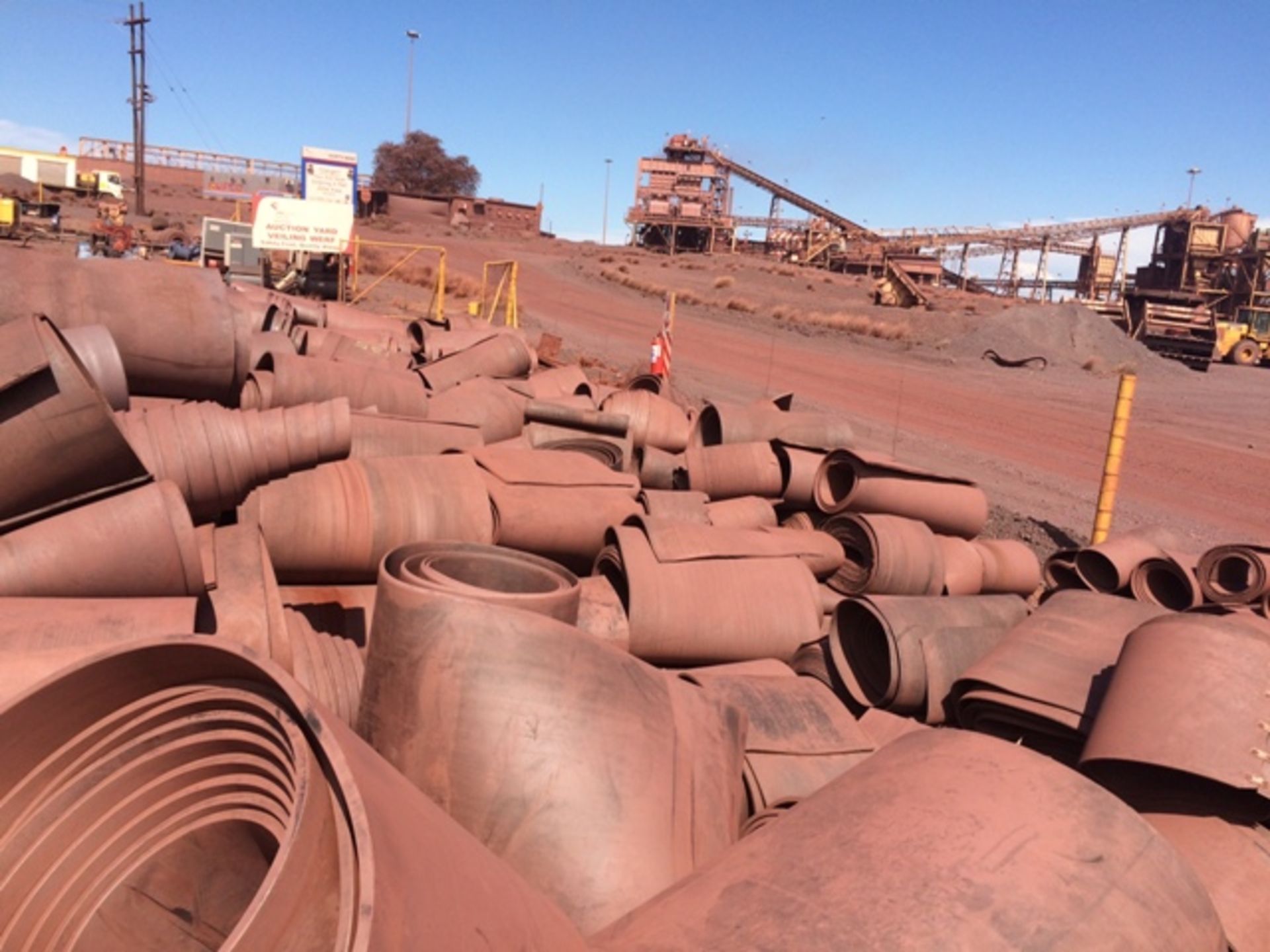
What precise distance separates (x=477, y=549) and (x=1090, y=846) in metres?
2.34

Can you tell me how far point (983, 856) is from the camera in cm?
204

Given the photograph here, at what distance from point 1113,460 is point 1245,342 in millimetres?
31718

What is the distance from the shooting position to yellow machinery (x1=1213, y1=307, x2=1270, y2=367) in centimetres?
3266

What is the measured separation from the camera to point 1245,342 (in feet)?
107

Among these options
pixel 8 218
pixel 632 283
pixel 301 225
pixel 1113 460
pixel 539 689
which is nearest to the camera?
pixel 539 689

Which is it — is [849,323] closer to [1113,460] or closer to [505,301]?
[505,301]

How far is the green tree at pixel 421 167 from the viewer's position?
267ft

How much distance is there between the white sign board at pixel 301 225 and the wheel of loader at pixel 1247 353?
30.6 m

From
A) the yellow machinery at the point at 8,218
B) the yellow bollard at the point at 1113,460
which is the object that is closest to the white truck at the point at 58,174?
the yellow machinery at the point at 8,218

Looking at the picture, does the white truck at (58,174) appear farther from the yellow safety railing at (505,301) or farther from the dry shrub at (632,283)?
the yellow safety railing at (505,301)

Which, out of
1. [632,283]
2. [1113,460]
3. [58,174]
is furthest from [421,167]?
[1113,460]

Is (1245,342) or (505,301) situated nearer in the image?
(505,301)

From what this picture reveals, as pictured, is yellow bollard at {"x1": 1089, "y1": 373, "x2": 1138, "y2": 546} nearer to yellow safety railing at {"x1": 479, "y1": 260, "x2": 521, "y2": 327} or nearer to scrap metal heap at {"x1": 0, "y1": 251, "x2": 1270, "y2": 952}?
scrap metal heap at {"x1": 0, "y1": 251, "x2": 1270, "y2": 952}

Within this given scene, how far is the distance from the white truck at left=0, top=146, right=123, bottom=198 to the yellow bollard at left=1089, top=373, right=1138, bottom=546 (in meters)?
56.9
